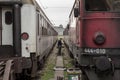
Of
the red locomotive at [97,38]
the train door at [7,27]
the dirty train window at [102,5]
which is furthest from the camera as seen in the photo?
the train door at [7,27]

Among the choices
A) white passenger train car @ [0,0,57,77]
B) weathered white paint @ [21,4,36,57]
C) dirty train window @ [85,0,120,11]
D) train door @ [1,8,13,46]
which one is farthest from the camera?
train door @ [1,8,13,46]

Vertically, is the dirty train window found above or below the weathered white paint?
above

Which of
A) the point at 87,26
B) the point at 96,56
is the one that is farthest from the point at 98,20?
the point at 96,56

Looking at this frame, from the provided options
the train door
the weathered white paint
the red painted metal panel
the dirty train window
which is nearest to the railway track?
the weathered white paint

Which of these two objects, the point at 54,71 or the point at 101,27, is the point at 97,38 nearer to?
the point at 101,27

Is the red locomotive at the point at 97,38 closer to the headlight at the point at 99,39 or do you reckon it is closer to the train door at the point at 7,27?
the headlight at the point at 99,39

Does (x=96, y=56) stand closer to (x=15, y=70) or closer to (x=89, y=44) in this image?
(x=89, y=44)

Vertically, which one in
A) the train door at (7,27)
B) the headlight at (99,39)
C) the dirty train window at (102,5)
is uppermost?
the dirty train window at (102,5)

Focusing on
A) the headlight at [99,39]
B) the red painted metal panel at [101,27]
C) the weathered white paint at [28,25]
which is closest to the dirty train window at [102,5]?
the red painted metal panel at [101,27]

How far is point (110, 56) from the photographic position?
11391mm

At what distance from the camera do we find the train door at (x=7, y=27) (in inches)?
491

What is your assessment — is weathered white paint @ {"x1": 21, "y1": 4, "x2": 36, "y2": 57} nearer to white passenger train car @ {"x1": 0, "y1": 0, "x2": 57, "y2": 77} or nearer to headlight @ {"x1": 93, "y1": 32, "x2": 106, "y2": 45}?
white passenger train car @ {"x1": 0, "y1": 0, "x2": 57, "y2": 77}

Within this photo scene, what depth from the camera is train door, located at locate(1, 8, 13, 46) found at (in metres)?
12.5

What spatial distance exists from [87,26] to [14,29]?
2358 mm
